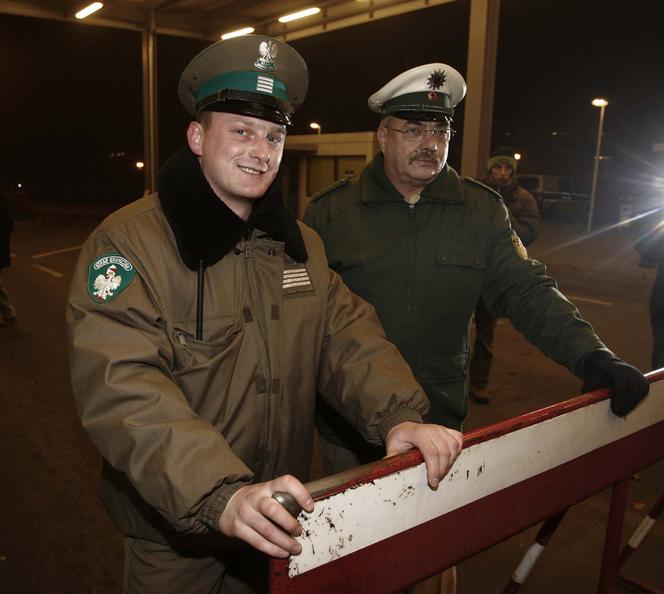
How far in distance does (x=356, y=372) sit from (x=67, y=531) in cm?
229

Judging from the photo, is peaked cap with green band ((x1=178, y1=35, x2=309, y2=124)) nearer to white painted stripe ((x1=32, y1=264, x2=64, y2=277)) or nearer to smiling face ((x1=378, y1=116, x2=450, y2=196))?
smiling face ((x1=378, y1=116, x2=450, y2=196))

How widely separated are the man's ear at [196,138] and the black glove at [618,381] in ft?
4.36

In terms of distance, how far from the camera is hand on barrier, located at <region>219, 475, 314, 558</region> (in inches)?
44.8

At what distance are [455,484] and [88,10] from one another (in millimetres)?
13689

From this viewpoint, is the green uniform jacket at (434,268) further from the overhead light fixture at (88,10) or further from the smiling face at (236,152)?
the overhead light fixture at (88,10)

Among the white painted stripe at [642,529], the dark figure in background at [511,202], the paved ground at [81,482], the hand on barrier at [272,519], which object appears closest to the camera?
the hand on barrier at [272,519]

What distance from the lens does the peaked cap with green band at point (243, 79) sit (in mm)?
1798

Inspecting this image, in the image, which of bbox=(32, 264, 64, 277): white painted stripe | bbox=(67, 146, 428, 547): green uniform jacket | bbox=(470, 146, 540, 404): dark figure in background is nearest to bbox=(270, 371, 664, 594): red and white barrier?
bbox=(67, 146, 428, 547): green uniform jacket

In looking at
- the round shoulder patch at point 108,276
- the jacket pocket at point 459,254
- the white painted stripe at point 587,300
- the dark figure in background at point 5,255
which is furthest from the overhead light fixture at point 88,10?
the round shoulder patch at point 108,276

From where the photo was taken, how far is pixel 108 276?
159 centimetres

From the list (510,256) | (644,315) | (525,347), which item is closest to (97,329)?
(510,256)

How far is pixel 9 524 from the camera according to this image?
11.3 ft

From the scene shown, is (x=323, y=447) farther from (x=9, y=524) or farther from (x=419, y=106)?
(x=9, y=524)

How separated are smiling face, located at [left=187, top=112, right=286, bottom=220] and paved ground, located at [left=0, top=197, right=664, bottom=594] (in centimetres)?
107
